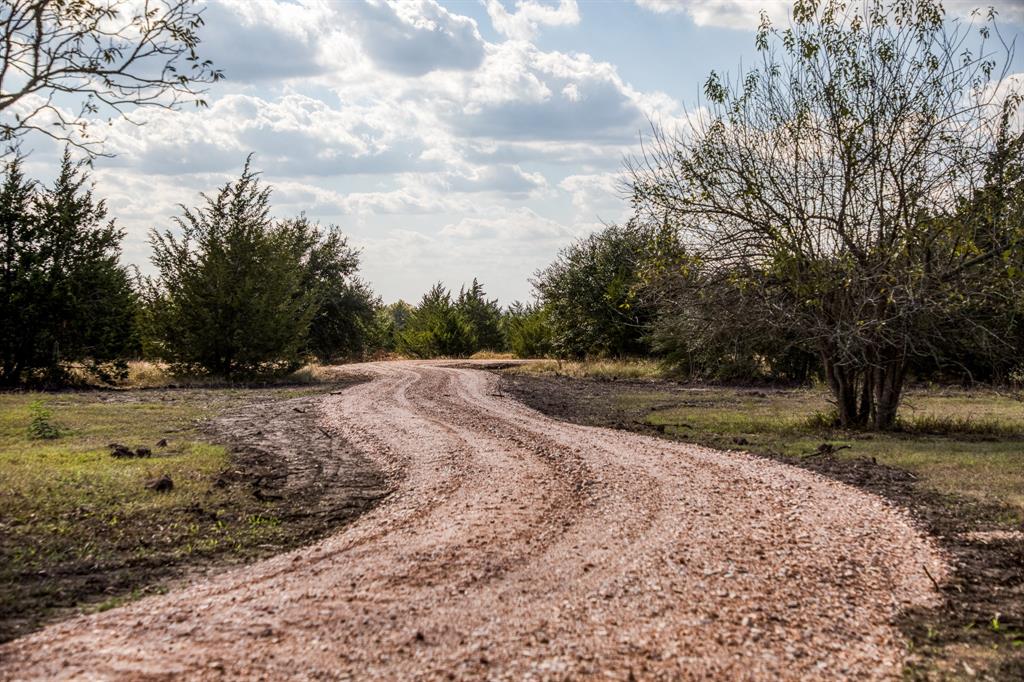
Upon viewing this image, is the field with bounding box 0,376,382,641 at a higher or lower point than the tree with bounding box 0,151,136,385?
lower

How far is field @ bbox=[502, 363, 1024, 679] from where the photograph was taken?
6.06m

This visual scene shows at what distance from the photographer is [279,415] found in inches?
750

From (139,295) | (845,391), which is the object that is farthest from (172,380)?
(845,391)

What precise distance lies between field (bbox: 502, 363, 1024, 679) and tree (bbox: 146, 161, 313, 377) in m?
8.34

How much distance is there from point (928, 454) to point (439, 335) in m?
37.3

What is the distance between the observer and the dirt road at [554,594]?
16.9ft

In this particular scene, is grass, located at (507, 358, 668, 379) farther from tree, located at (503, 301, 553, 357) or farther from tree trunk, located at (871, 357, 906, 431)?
tree trunk, located at (871, 357, 906, 431)

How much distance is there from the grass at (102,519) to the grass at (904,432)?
26.8 ft

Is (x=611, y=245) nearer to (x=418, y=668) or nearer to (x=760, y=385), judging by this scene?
(x=760, y=385)

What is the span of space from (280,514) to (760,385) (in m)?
23.4

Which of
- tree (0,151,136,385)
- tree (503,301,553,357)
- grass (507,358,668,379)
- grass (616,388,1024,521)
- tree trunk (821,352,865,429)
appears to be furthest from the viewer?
tree (503,301,553,357)

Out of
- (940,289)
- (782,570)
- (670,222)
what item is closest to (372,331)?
(670,222)

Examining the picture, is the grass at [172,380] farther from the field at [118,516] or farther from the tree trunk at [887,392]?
the tree trunk at [887,392]

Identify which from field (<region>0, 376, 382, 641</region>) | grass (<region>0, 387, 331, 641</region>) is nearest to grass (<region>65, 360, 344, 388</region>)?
field (<region>0, 376, 382, 641</region>)
